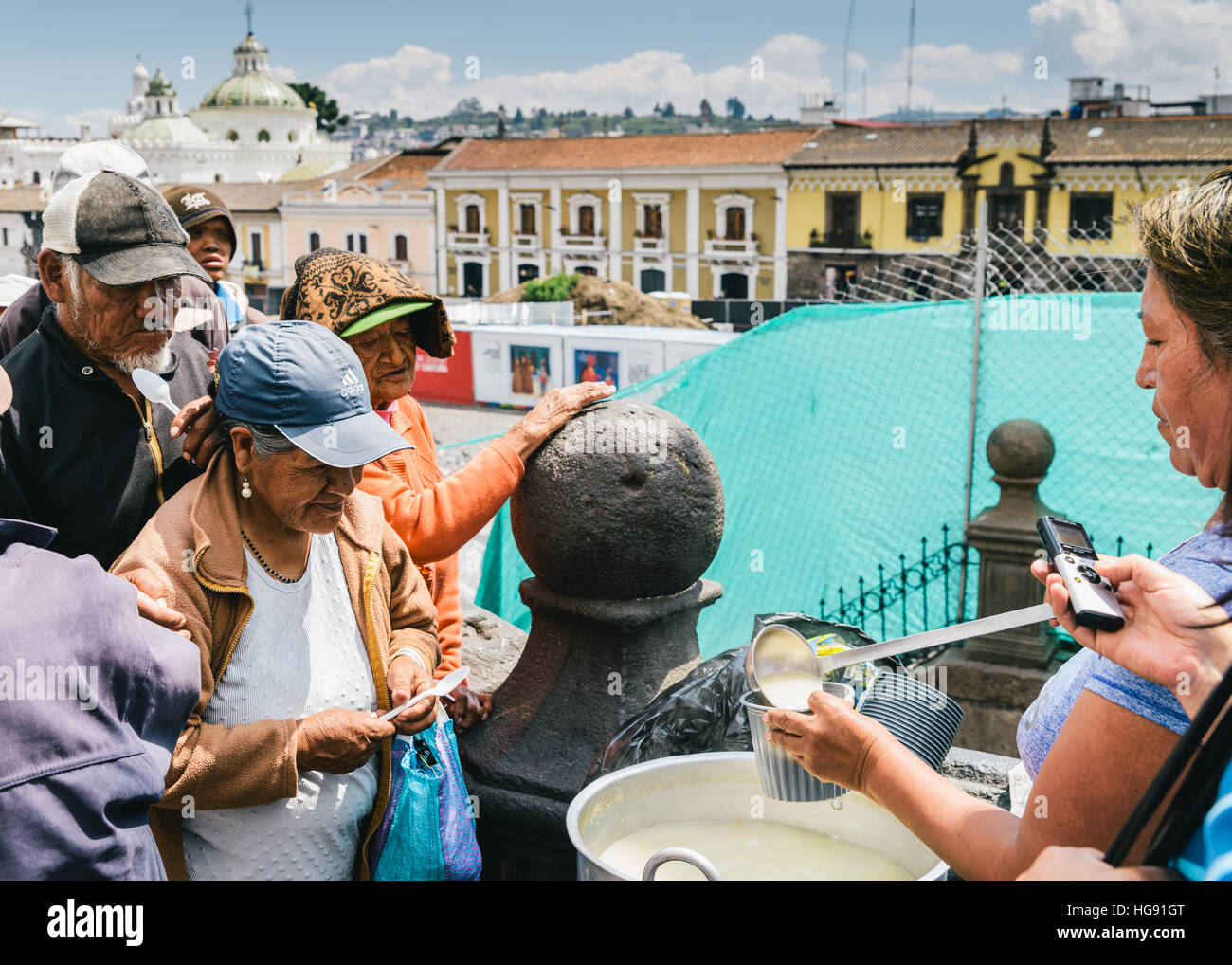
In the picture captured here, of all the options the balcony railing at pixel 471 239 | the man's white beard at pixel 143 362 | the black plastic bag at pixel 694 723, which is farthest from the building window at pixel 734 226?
the man's white beard at pixel 143 362

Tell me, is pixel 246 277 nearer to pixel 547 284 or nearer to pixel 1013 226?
pixel 547 284

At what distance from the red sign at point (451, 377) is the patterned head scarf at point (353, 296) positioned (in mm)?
20848

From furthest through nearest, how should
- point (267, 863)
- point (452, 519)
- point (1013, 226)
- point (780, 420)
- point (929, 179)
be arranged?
point (929, 179) < point (1013, 226) < point (780, 420) < point (452, 519) < point (267, 863)

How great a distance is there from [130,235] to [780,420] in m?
4.38

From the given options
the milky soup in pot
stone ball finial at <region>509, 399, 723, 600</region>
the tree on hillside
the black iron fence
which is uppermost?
the tree on hillside

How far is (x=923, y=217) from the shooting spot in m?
39.5

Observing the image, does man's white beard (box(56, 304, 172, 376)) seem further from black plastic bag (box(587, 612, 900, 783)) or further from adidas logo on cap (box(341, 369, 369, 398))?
black plastic bag (box(587, 612, 900, 783))

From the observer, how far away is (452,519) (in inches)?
111

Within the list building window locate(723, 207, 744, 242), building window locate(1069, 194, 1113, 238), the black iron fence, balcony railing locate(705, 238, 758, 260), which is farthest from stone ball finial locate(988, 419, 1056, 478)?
building window locate(723, 207, 744, 242)

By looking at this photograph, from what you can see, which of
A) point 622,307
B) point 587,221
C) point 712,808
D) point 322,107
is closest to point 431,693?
point 712,808

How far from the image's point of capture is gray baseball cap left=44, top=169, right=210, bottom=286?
2438 mm

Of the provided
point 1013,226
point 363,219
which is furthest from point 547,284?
point 363,219

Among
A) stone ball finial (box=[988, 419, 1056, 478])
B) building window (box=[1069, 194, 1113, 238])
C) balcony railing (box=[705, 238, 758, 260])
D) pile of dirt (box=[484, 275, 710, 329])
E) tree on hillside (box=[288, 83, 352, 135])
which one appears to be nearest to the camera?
stone ball finial (box=[988, 419, 1056, 478])

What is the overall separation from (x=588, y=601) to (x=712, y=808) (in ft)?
2.96
